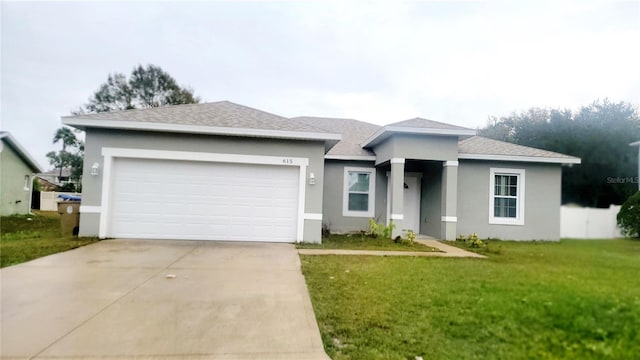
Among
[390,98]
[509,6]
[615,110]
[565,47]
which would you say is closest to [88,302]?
[615,110]

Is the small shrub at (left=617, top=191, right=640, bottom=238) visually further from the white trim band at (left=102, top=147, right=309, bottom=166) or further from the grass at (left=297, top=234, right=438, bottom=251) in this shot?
the white trim band at (left=102, top=147, right=309, bottom=166)

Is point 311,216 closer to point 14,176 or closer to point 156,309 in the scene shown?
point 156,309

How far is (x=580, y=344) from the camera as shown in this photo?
3416 millimetres

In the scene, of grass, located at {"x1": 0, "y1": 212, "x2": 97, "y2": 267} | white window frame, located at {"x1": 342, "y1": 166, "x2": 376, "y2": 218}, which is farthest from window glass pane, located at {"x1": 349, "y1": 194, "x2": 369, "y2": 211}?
grass, located at {"x1": 0, "y1": 212, "x2": 97, "y2": 267}

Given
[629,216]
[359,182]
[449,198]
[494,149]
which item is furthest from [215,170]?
[494,149]

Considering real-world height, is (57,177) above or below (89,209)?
above

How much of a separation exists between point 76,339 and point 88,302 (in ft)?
3.86

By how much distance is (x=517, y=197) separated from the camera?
41.9 feet

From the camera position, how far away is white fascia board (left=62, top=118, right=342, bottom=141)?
375 inches

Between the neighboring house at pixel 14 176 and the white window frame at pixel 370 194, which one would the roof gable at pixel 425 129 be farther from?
the neighboring house at pixel 14 176

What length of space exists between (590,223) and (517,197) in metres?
9.75

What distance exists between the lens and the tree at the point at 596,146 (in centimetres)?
394

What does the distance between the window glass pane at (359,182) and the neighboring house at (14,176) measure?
51.4ft

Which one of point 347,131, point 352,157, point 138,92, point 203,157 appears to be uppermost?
point 138,92
